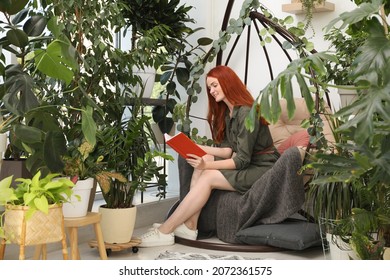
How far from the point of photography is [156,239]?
165 inches

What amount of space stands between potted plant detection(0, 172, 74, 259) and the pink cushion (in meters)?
2.12

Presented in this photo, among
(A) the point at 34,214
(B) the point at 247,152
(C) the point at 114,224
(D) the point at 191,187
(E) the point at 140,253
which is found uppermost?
(B) the point at 247,152

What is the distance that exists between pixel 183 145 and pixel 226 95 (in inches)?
18.9

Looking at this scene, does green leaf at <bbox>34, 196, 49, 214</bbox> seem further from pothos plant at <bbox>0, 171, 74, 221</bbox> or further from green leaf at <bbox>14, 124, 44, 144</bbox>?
green leaf at <bbox>14, 124, 44, 144</bbox>

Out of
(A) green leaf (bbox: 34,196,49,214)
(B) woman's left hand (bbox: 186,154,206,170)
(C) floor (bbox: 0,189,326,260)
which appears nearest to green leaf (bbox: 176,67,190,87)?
(B) woman's left hand (bbox: 186,154,206,170)

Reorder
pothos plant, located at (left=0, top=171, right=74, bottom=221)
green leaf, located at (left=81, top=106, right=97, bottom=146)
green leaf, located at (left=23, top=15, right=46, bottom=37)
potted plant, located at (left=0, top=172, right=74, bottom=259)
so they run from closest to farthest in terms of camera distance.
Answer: pothos plant, located at (left=0, top=171, right=74, bottom=221)
potted plant, located at (left=0, top=172, right=74, bottom=259)
green leaf, located at (left=81, top=106, right=97, bottom=146)
green leaf, located at (left=23, top=15, right=46, bottom=37)

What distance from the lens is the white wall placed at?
17.5ft

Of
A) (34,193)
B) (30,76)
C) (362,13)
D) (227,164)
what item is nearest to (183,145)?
(227,164)

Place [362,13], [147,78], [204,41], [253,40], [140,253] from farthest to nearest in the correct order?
1. [253,40]
2. [204,41]
3. [147,78]
4. [140,253]
5. [362,13]

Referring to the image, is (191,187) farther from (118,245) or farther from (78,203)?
(78,203)

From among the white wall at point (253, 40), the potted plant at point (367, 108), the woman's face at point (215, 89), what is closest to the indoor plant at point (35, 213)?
the potted plant at point (367, 108)

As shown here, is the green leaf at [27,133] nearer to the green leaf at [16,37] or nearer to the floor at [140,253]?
the green leaf at [16,37]

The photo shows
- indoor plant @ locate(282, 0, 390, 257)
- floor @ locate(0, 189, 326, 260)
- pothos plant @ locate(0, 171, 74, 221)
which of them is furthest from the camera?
floor @ locate(0, 189, 326, 260)

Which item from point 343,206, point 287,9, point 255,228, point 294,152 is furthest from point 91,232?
point 287,9
